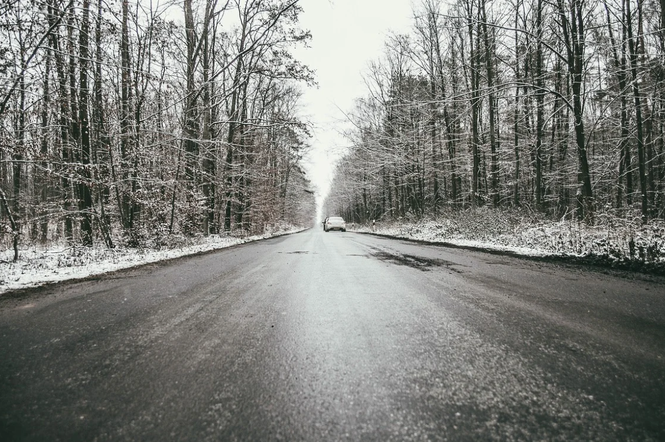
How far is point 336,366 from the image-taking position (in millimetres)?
1601

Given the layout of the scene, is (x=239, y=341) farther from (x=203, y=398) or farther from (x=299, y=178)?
(x=299, y=178)

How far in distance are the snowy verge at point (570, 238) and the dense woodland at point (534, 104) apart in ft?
2.54

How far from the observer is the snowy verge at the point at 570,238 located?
5066 millimetres

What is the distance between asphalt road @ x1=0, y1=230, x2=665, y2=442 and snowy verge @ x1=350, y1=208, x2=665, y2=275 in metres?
2.41

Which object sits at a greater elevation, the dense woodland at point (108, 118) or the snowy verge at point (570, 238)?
the dense woodland at point (108, 118)

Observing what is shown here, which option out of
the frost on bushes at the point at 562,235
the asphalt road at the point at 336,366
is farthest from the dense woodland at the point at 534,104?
the asphalt road at the point at 336,366

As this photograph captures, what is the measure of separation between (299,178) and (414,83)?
2245 cm

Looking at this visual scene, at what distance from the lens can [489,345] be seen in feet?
6.11

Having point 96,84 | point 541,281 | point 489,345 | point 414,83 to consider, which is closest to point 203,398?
point 489,345

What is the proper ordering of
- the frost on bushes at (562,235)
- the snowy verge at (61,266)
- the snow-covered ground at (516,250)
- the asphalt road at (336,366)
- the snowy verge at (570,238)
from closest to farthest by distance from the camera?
the asphalt road at (336,366) < the snowy verge at (61,266) < the snow-covered ground at (516,250) < the snowy verge at (570,238) < the frost on bushes at (562,235)

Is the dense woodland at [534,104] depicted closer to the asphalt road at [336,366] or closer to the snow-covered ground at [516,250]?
the snow-covered ground at [516,250]

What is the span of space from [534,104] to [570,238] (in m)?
12.0

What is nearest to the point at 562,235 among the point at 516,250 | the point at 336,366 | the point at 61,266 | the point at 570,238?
the point at 570,238

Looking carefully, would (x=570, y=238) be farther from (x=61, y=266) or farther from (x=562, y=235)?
(x=61, y=266)
